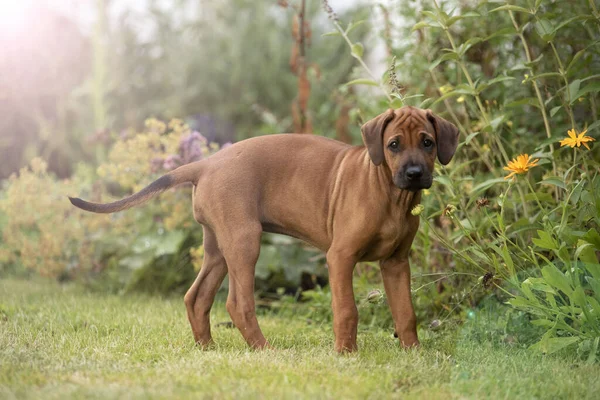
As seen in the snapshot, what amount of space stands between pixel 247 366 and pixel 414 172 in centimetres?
121

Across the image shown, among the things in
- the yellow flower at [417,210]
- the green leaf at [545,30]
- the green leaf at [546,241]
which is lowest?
the green leaf at [546,241]

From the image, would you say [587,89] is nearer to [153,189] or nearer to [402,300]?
[402,300]

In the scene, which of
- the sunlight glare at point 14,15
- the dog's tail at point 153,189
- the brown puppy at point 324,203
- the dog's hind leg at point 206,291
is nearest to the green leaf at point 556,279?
the brown puppy at point 324,203

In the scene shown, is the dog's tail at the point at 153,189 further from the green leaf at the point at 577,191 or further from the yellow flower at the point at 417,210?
the green leaf at the point at 577,191

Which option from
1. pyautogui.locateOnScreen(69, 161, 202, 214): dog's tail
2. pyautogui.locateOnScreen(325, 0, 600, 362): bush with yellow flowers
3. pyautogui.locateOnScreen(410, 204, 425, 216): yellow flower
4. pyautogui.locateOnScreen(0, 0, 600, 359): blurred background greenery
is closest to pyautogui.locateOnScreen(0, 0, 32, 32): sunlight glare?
pyautogui.locateOnScreen(0, 0, 600, 359): blurred background greenery

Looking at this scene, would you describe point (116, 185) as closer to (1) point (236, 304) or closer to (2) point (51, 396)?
(1) point (236, 304)

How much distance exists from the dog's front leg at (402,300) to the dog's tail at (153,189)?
1230 mm

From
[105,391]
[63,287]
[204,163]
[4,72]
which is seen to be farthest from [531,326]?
[4,72]

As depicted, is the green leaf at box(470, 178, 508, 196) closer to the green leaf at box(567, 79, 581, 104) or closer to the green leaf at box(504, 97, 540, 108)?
the green leaf at box(504, 97, 540, 108)

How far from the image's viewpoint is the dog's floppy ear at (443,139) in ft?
11.9

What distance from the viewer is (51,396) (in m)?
2.66

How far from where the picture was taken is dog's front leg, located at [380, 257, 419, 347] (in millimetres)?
3898

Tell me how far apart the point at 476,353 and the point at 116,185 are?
705 cm

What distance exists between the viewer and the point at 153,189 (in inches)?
155
